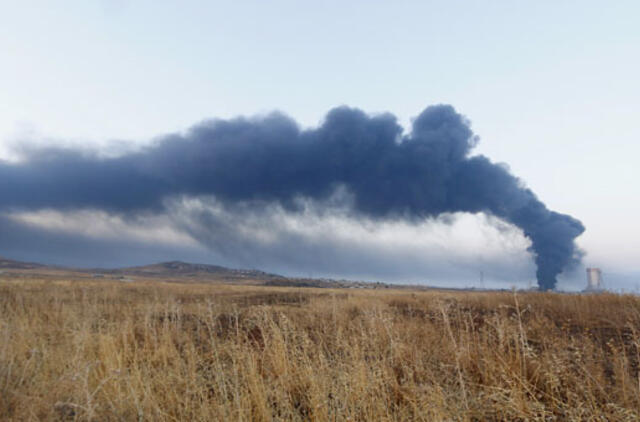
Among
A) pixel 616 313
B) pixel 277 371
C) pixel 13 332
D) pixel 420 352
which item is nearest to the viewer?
pixel 277 371

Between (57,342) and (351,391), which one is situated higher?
(351,391)

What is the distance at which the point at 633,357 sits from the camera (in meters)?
8.19

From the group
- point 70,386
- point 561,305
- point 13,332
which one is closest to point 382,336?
point 70,386

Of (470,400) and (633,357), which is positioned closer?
(470,400)

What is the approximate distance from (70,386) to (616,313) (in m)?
16.6

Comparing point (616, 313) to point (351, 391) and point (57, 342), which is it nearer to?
point (351, 391)

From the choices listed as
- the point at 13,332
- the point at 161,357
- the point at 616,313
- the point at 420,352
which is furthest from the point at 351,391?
the point at 616,313

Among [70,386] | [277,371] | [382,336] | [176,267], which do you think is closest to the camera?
[70,386]

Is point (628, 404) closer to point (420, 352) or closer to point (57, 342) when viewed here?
point (420, 352)

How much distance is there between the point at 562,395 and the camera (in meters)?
5.80

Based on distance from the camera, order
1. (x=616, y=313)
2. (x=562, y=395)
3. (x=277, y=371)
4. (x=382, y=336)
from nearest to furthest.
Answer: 1. (x=562, y=395)
2. (x=277, y=371)
3. (x=382, y=336)
4. (x=616, y=313)

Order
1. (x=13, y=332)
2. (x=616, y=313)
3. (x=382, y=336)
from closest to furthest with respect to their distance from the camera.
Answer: (x=13, y=332)
(x=382, y=336)
(x=616, y=313)

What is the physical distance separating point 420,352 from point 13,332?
8955 millimetres

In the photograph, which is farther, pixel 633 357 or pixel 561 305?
pixel 561 305
